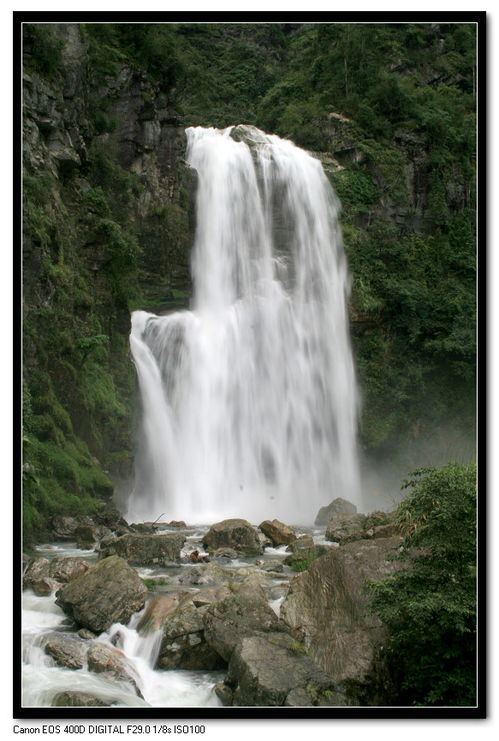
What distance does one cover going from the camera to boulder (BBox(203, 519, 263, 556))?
1178 centimetres

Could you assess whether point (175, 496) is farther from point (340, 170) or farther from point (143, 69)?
point (340, 170)

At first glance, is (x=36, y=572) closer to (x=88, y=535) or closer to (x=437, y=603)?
(x=88, y=535)

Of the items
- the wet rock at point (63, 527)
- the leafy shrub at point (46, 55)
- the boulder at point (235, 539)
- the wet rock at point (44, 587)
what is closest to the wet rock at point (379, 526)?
the boulder at point (235, 539)

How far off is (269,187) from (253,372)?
7585 millimetres

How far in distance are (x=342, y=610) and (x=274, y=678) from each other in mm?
1417

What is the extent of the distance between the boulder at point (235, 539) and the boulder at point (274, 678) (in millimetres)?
5061

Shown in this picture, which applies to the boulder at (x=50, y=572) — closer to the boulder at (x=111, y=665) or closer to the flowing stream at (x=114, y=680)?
the flowing stream at (x=114, y=680)

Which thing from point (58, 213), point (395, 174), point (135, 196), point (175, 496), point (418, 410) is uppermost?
point (395, 174)

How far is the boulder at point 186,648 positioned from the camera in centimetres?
704

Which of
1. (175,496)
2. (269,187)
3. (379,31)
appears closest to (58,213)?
(175,496)

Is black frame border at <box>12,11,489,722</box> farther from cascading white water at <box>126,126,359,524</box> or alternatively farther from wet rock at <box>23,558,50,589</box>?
cascading white water at <box>126,126,359,524</box>

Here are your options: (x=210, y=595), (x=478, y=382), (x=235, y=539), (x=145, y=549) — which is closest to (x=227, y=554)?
(x=235, y=539)

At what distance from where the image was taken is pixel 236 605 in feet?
24.5

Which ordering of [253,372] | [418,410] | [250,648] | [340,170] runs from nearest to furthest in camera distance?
[250,648] < [253,372] < [418,410] < [340,170]
